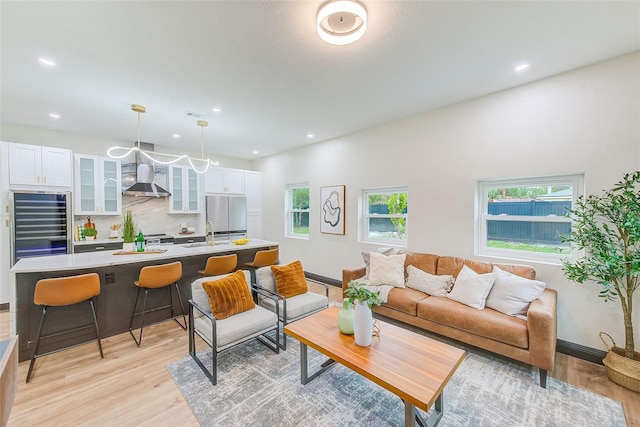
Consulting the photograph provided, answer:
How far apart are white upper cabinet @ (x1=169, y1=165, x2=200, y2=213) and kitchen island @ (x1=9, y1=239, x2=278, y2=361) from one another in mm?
2390

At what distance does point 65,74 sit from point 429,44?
139 inches

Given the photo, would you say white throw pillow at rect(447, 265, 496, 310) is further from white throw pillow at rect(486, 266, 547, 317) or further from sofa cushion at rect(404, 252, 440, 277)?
sofa cushion at rect(404, 252, 440, 277)

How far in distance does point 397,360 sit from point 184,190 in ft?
17.7

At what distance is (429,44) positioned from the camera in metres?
2.18

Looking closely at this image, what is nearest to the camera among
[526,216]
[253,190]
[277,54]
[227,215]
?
[277,54]

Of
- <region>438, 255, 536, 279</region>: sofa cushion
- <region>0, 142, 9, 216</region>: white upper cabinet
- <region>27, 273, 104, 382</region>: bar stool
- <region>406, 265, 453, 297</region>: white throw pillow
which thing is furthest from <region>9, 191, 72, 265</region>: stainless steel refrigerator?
<region>438, 255, 536, 279</region>: sofa cushion

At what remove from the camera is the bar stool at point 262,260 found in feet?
12.5

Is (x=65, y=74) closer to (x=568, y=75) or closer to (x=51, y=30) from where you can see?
(x=51, y=30)

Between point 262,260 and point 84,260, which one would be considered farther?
point 262,260

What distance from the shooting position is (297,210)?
596 centimetres

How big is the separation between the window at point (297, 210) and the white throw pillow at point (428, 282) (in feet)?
9.16

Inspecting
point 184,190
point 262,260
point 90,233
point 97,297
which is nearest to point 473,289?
point 262,260

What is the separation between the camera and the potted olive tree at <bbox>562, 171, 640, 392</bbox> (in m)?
2.08

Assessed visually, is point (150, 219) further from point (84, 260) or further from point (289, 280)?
point (289, 280)
